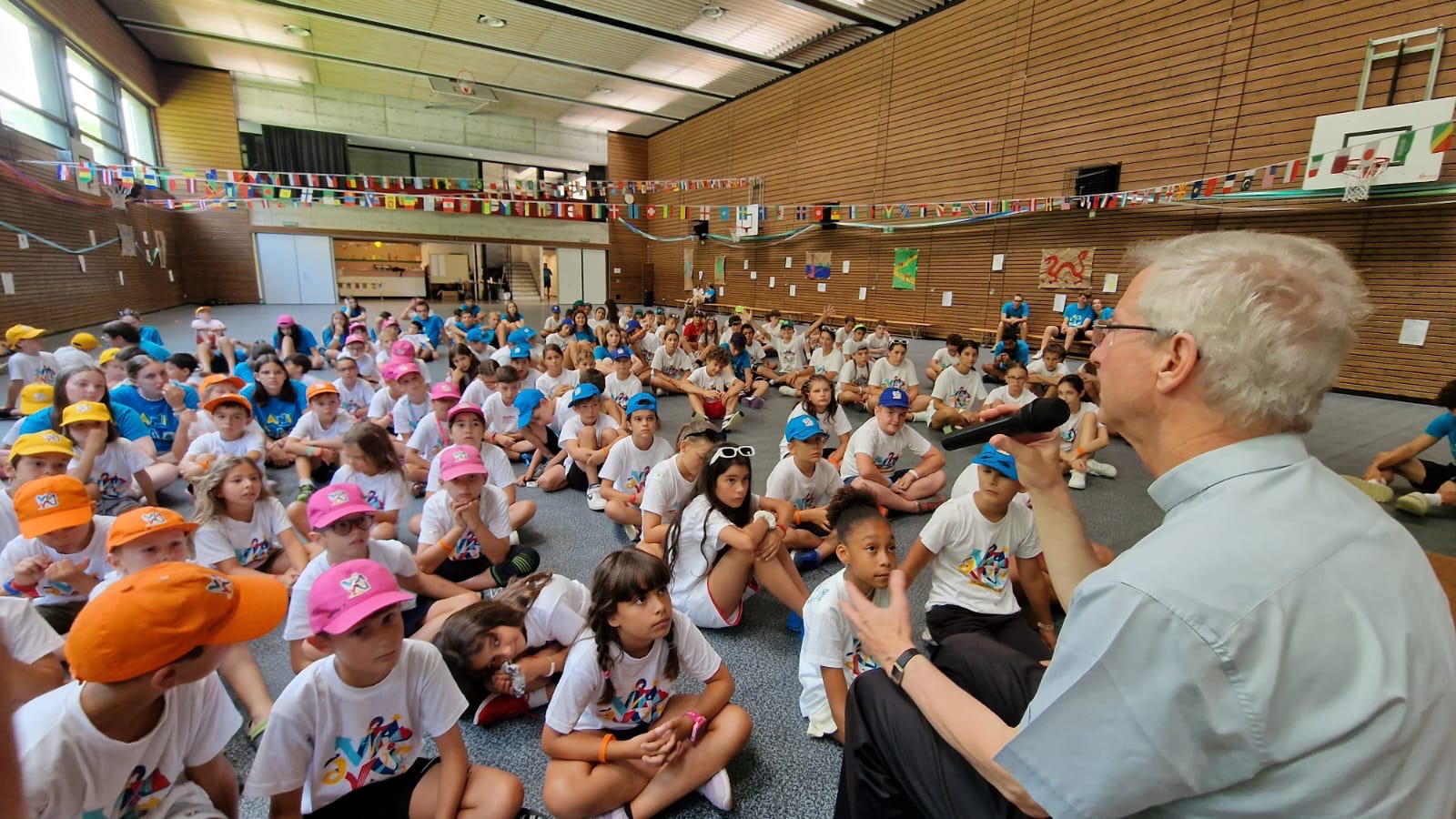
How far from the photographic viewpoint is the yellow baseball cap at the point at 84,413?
310 cm

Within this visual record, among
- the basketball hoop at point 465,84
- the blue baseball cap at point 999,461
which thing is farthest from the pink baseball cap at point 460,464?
the basketball hoop at point 465,84

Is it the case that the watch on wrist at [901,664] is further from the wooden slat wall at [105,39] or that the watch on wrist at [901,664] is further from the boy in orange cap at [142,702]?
the wooden slat wall at [105,39]

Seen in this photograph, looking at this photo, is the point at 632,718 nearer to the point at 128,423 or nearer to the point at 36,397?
the point at 128,423

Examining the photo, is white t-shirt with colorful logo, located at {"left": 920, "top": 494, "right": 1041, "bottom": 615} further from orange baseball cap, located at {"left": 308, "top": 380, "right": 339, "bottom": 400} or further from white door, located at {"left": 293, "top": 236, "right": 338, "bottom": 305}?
white door, located at {"left": 293, "top": 236, "right": 338, "bottom": 305}

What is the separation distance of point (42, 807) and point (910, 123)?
13205 millimetres

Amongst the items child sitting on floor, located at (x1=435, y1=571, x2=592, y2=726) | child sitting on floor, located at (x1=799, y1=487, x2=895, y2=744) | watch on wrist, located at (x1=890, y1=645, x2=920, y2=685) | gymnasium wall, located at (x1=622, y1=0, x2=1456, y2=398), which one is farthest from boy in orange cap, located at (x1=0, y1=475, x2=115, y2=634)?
gymnasium wall, located at (x1=622, y1=0, x2=1456, y2=398)

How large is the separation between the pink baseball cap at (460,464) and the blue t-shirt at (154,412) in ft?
9.71

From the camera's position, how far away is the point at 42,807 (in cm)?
119

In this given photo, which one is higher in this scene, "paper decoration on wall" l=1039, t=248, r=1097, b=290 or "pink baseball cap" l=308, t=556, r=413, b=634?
"paper decoration on wall" l=1039, t=248, r=1097, b=290

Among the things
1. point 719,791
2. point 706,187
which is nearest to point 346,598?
point 719,791

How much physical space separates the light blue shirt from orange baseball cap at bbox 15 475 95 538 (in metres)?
3.19

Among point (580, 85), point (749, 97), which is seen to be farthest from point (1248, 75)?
point (580, 85)

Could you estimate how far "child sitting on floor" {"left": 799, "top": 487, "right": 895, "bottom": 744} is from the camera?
6.50ft

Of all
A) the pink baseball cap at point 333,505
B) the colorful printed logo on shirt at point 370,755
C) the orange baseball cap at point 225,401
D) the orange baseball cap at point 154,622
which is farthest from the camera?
the orange baseball cap at point 225,401
